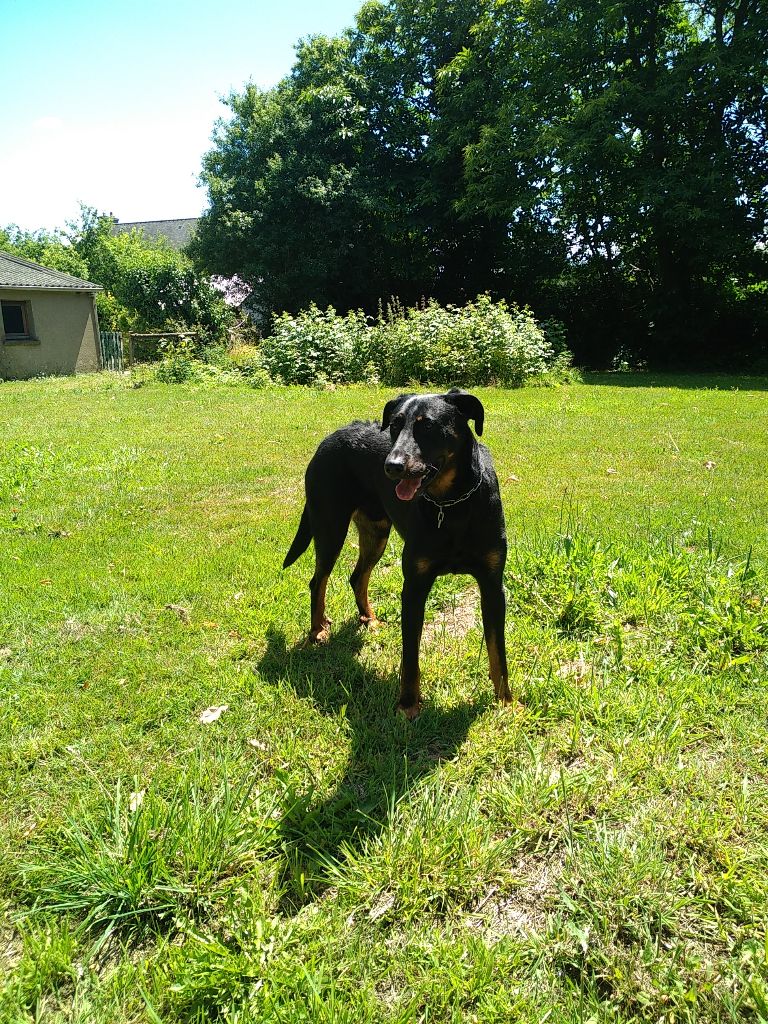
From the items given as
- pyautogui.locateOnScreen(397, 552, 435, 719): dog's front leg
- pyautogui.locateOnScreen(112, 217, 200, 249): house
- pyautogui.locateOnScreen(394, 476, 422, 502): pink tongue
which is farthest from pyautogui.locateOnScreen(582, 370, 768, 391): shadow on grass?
pyautogui.locateOnScreen(112, 217, 200, 249): house

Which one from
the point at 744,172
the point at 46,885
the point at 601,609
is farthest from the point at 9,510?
the point at 744,172

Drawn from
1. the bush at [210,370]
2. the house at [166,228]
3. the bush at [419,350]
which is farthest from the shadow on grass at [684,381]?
the house at [166,228]

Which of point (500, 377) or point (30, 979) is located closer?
point (30, 979)

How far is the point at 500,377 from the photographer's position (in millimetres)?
13602

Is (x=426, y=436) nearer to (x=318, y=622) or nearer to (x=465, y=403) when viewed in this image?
(x=465, y=403)

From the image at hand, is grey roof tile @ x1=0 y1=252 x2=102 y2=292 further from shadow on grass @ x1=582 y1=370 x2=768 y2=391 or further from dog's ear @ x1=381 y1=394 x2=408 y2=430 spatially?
dog's ear @ x1=381 y1=394 x2=408 y2=430

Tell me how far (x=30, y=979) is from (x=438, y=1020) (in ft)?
3.60

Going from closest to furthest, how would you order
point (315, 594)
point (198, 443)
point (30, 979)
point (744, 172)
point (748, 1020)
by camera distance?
point (748, 1020), point (30, 979), point (315, 594), point (198, 443), point (744, 172)

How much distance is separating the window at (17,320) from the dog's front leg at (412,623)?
22.8 meters

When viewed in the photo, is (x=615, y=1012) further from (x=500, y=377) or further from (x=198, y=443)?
(x=500, y=377)

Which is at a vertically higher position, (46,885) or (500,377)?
(500,377)

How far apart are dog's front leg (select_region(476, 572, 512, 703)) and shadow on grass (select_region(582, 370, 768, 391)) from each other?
40.0 feet

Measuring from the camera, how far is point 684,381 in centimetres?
1491

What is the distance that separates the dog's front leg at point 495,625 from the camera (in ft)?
9.00
